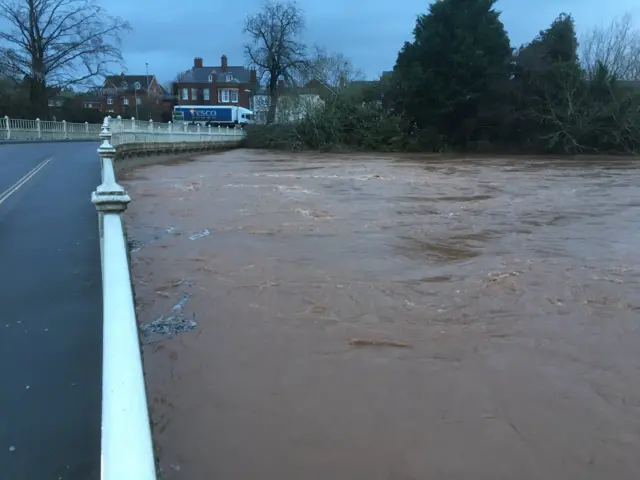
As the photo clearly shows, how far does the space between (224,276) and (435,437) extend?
14.5ft

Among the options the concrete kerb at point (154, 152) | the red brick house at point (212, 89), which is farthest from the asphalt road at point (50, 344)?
the red brick house at point (212, 89)

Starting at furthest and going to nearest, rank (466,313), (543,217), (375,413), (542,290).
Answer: (543,217) < (542,290) < (466,313) < (375,413)

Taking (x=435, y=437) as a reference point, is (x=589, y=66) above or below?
above

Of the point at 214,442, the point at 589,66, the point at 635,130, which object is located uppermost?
the point at 589,66

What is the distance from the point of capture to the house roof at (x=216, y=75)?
319 ft

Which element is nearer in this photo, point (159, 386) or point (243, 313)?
point (159, 386)

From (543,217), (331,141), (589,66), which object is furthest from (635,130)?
(543,217)

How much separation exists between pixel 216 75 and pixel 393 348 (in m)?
97.5

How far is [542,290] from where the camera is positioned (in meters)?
7.28

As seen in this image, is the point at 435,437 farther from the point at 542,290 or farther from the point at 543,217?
the point at 543,217

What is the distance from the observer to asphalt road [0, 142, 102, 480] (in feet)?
10.9

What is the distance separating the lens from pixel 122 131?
23969 mm

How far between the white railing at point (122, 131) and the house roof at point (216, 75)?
172ft

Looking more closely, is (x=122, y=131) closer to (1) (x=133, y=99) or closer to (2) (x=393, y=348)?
(2) (x=393, y=348)
